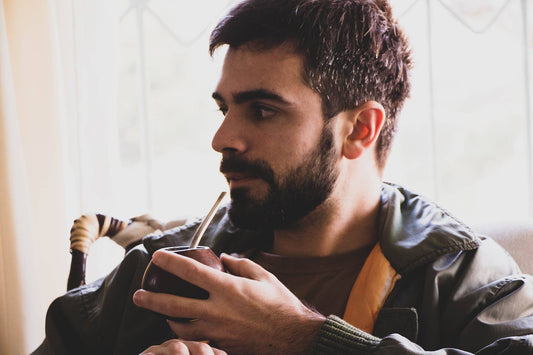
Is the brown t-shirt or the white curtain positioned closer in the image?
the brown t-shirt

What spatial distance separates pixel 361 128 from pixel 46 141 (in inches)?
43.3

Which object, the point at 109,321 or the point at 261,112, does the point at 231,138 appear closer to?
the point at 261,112

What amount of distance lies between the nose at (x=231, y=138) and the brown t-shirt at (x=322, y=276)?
27cm

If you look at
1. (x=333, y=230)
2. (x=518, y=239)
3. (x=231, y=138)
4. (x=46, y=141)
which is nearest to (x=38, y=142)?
(x=46, y=141)

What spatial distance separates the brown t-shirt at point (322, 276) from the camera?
4.13ft

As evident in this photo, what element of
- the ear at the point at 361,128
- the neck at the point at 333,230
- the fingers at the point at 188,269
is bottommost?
the neck at the point at 333,230

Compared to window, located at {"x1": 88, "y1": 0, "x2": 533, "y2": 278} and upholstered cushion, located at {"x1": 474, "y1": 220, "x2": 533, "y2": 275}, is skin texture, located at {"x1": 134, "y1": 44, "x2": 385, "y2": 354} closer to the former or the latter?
upholstered cushion, located at {"x1": 474, "y1": 220, "x2": 533, "y2": 275}

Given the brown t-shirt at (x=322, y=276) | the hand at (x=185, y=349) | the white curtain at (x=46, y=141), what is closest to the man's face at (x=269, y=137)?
the brown t-shirt at (x=322, y=276)

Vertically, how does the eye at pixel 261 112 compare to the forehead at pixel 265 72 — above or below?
below

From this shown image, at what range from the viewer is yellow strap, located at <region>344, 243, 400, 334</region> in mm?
1181

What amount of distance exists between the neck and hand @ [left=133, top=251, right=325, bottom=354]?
30 cm

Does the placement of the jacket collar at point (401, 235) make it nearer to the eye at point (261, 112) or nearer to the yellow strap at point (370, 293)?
the yellow strap at point (370, 293)

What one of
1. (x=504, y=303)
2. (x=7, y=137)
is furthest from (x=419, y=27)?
(x=7, y=137)

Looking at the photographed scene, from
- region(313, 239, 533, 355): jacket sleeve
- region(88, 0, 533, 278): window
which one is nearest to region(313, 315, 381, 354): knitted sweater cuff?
region(313, 239, 533, 355): jacket sleeve
